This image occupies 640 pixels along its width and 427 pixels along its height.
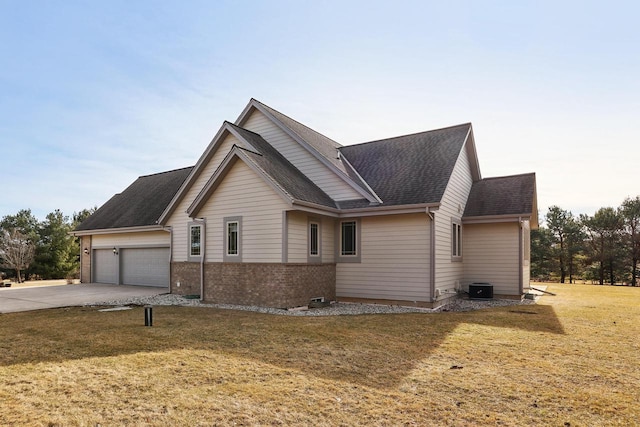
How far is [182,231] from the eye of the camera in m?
16.2

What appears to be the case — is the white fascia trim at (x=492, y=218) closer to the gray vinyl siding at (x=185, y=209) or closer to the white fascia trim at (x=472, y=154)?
the white fascia trim at (x=472, y=154)

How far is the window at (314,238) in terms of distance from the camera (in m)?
13.4

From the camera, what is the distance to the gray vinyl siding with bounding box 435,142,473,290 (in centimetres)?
1323

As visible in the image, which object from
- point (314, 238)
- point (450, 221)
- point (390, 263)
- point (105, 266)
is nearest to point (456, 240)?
point (450, 221)

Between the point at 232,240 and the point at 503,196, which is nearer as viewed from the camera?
the point at 232,240

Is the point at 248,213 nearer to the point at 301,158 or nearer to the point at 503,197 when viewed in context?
the point at 301,158

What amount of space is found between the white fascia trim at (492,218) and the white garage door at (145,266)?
581 inches

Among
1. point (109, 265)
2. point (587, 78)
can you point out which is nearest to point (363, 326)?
point (587, 78)

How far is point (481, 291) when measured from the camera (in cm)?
1528

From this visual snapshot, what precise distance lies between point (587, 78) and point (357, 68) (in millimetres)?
7401

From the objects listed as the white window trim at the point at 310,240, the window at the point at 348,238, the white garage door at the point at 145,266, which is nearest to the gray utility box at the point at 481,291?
the window at the point at 348,238

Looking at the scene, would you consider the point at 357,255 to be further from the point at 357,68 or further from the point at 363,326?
the point at 357,68

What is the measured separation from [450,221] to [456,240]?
130 cm

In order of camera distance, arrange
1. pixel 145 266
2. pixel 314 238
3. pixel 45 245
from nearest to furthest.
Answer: pixel 314 238 < pixel 145 266 < pixel 45 245
